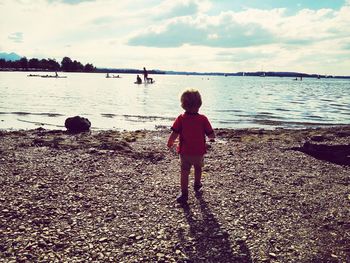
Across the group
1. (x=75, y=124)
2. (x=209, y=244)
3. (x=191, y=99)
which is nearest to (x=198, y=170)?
(x=191, y=99)

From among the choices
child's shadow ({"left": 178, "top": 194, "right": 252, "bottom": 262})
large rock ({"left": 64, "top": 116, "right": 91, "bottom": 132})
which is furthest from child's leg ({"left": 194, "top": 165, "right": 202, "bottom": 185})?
large rock ({"left": 64, "top": 116, "right": 91, "bottom": 132})

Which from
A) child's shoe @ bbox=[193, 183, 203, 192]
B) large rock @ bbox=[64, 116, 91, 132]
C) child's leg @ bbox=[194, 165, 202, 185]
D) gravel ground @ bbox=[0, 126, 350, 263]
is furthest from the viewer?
large rock @ bbox=[64, 116, 91, 132]

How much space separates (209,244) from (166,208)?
2.03 m

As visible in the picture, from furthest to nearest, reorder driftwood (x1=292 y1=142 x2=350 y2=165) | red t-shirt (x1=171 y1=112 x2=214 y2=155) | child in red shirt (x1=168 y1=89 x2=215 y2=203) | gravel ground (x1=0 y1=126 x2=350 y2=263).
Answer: driftwood (x1=292 y1=142 x2=350 y2=165), red t-shirt (x1=171 y1=112 x2=214 y2=155), child in red shirt (x1=168 y1=89 x2=215 y2=203), gravel ground (x1=0 y1=126 x2=350 y2=263)

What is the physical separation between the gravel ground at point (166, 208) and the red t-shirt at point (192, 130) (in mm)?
1434

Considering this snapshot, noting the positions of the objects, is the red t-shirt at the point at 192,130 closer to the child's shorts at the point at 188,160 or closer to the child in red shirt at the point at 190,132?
the child in red shirt at the point at 190,132

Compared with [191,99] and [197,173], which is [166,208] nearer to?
[197,173]

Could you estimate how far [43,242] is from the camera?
6.40 m

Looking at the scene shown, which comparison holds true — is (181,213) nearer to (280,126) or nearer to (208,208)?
(208,208)

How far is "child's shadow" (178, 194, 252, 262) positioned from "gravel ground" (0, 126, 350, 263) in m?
0.02

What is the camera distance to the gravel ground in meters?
6.26

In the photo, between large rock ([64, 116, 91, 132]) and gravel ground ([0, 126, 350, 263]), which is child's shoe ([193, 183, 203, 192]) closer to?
gravel ground ([0, 126, 350, 263])

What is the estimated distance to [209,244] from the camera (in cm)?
650

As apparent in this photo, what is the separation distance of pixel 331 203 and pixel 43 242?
704 cm
